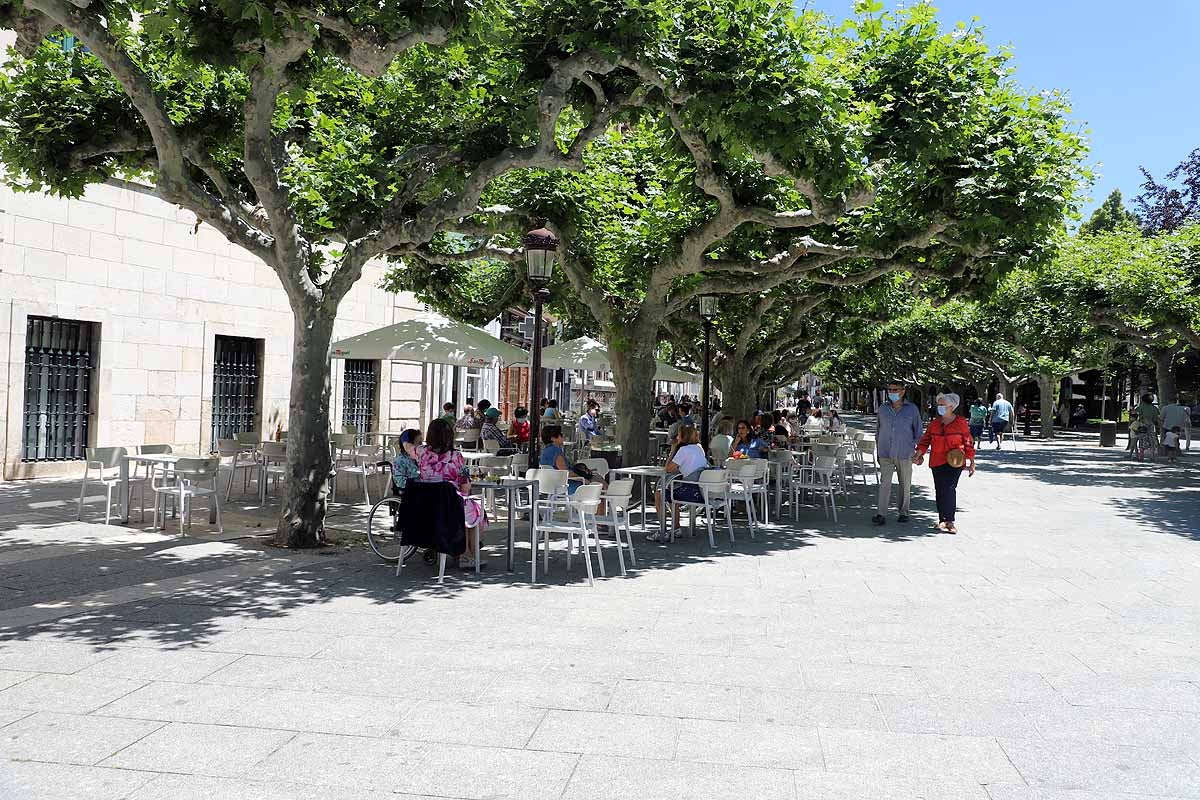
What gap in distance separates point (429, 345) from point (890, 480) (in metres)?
6.45

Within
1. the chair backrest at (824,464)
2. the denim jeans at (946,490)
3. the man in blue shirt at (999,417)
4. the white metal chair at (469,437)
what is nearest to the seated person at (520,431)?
the white metal chair at (469,437)

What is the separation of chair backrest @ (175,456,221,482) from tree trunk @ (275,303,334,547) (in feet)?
3.60

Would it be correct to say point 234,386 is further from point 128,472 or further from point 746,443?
point 746,443

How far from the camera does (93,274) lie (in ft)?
48.3

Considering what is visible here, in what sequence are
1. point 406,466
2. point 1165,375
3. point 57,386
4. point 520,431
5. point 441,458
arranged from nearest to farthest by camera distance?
point 441,458, point 406,466, point 57,386, point 520,431, point 1165,375

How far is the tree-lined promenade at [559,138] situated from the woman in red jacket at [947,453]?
213cm

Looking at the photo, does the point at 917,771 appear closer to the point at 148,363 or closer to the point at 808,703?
the point at 808,703

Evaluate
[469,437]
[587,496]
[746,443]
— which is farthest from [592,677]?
[469,437]

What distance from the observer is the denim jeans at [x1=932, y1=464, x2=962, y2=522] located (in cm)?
1135

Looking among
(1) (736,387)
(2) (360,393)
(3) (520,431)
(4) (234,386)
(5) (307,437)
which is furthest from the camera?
(1) (736,387)

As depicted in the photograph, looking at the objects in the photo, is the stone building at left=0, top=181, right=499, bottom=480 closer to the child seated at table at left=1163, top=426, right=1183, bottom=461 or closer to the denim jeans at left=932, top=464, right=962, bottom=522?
the denim jeans at left=932, top=464, right=962, bottom=522

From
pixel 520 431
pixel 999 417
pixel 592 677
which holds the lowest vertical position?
pixel 592 677

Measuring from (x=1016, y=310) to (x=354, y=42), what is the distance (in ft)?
86.5

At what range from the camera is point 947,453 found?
11508mm
